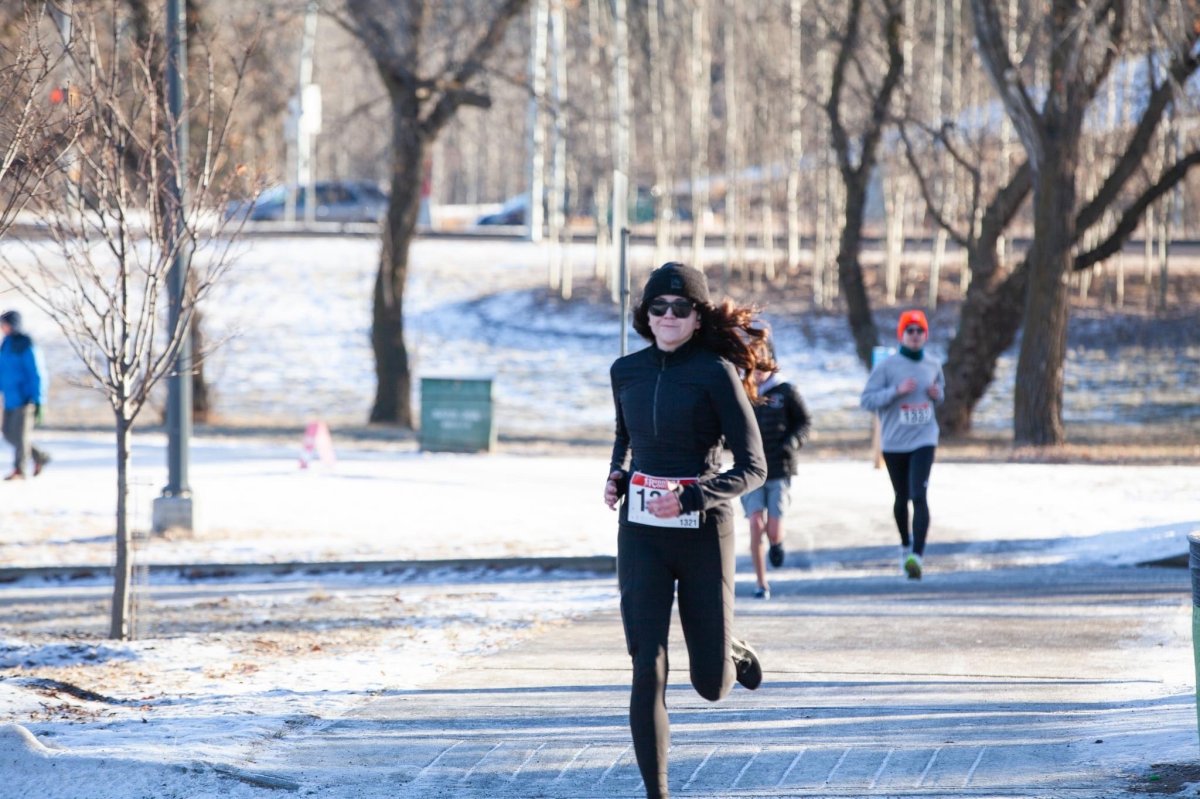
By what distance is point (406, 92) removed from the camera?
958 inches

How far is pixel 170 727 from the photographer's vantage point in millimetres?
6715

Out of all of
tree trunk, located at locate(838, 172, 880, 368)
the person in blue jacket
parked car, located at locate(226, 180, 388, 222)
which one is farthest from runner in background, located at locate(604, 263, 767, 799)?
parked car, located at locate(226, 180, 388, 222)

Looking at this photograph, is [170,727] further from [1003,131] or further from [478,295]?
[478,295]

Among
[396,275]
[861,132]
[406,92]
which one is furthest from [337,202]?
[406,92]

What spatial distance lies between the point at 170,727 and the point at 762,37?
4142 centimetres

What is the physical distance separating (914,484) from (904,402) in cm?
56

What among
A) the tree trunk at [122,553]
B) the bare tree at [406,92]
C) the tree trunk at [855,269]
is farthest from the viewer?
the tree trunk at [855,269]

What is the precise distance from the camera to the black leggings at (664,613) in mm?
5324

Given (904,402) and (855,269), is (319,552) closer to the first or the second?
(904,402)

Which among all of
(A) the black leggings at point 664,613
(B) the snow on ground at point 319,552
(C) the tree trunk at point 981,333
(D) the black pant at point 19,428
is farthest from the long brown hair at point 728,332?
(C) the tree trunk at point 981,333

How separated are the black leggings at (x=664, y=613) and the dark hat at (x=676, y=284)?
80 cm

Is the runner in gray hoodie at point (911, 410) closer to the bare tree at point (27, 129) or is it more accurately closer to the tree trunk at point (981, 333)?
the bare tree at point (27, 129)

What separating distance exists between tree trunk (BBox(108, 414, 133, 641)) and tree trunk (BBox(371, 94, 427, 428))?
52.2 feet

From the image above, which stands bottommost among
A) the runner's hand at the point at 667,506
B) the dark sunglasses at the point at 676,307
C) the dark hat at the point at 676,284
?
the runner's hand at the point at 667,506
